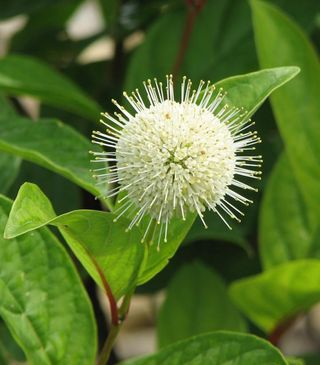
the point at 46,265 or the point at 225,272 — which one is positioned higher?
the point at 46,265

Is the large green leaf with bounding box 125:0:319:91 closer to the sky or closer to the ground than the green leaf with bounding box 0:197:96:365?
closer to the sky

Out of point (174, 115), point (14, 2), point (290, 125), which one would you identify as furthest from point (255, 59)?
point (174, 115)

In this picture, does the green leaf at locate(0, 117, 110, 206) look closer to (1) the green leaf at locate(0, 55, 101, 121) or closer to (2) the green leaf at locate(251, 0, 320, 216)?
(1) the green leaf at locate(0, 55, 101, 121)

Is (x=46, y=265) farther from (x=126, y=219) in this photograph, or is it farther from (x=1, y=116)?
(x=1, y=116)

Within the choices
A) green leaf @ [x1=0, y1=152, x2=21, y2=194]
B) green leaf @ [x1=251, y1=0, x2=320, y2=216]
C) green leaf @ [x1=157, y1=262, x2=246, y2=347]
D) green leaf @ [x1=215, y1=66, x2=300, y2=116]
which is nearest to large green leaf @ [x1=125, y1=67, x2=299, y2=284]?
green leaf @ [x1=215, y1=66, x2=300, y2=116]

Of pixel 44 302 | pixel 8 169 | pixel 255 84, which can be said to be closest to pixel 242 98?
pixel 255 84

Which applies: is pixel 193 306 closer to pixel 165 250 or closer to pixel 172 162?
pixel 165 250
